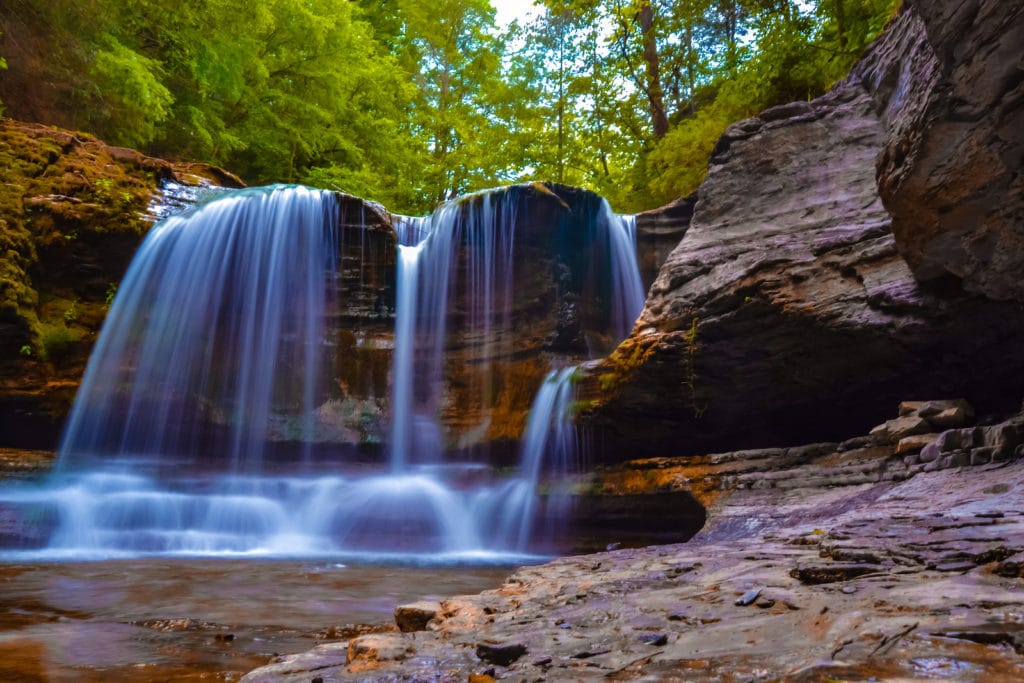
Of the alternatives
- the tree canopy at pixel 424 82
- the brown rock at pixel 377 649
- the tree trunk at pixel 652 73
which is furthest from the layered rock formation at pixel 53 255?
the tree trunk at pixel 652 73

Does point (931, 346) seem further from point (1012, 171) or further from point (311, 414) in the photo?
point (311, 414)

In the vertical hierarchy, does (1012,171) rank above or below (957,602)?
above

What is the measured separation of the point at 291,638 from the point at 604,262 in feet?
32.2

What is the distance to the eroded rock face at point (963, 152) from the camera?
396 cm

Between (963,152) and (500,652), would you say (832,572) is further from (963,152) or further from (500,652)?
(963,152)

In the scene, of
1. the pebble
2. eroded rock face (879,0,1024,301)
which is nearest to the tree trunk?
eroded rock face (879,0,1024,301)

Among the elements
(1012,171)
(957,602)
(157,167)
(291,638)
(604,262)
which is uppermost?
(157,167)

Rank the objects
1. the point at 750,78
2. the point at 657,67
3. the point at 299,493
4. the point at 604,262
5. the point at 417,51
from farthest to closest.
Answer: the point at 417,51 < the point at 657,67 < the point at 604,262 < the point at 750,78 < the point at 299,493

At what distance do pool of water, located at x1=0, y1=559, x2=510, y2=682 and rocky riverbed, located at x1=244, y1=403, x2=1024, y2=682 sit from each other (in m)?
0.88

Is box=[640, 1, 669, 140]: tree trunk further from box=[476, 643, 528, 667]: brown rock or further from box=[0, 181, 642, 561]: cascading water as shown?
box=[476, 643, 528, 667]: brown rock

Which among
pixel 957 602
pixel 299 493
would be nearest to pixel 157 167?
pixel 299 493

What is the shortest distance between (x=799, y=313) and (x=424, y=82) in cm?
A: 1823

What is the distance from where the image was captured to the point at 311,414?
12500 millimetres

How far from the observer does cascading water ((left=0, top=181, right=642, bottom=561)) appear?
9.18 metres
